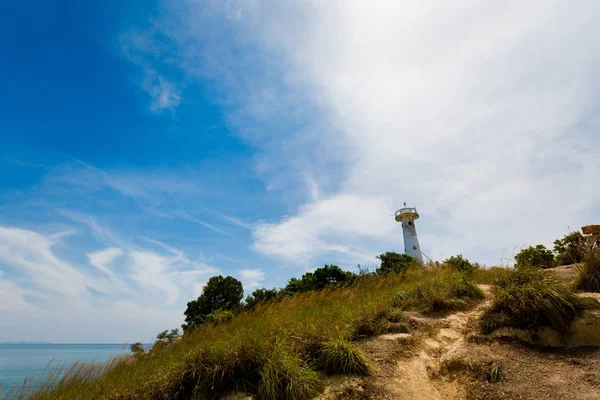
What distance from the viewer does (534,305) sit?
4.75 metres

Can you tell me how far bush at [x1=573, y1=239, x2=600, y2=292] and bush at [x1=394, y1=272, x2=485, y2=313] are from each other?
199 centimetres

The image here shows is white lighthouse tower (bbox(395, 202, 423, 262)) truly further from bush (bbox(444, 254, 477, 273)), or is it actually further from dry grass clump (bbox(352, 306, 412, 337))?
dry grass clump (bbox(352, 306, 412, 337))

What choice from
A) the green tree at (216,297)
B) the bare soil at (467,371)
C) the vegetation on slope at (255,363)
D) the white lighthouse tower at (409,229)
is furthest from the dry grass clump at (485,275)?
the white lighthouse tower at (409,229)

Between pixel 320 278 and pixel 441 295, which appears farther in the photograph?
pixel 320 278

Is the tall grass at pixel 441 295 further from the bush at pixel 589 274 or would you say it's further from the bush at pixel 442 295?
the bush at pixel 589 274

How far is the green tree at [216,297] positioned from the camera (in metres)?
18.0

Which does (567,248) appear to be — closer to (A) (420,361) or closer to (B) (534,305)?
(B) (534,305)

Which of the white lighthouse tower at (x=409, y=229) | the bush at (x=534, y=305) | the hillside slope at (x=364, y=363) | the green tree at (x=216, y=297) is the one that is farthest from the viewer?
the white lighthouse tower at (x=409, y=229)

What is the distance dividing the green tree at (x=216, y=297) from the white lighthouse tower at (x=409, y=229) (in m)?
21.8

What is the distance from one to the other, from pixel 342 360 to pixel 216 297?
634 inches

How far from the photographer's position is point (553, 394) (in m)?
3.41

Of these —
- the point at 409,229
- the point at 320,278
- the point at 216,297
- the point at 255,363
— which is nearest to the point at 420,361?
the point at 255,363

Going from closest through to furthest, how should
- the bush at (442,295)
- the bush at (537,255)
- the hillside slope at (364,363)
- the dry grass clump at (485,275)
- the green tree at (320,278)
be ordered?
1. the hillside slope at (364,363)
2. the bush at (442,295)
3. the dry grass clump at (485,275)
4. the bush at (537,255)
5. the green tree at (320,278)

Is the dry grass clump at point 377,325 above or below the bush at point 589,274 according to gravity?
below
